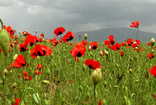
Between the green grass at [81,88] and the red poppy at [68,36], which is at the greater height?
the red poppy at [68,36]

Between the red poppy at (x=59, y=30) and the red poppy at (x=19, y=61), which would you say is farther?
the red poppy at (x=59, y=30)

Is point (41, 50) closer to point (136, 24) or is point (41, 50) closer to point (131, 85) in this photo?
point (131, 85)

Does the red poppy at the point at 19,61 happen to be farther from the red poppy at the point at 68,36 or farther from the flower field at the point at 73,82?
the red poppy at the point at 68,36

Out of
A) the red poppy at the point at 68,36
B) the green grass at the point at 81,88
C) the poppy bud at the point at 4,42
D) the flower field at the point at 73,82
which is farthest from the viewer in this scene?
the red poppy at the point at 68,36

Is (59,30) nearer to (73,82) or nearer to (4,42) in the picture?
(73,82)

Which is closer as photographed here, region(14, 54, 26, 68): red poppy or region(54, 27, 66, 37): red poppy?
region(14, 54, 26, 68): red poppy

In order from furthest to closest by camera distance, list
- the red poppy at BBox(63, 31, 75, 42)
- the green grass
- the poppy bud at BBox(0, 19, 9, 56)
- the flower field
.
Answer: the red poppy at BBox(63, 31, 75, 42), the green grass, the flower field, the poppy bud at BBox(0, 19, 9, 56)

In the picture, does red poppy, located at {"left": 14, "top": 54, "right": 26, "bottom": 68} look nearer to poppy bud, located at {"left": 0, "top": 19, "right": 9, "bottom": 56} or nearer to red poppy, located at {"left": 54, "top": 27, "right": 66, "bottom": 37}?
red poppy, located at {"left": 54, "top": 27, "right": 66, "bottom": 37}

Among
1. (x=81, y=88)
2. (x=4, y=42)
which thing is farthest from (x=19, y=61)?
(x=4, y=42)

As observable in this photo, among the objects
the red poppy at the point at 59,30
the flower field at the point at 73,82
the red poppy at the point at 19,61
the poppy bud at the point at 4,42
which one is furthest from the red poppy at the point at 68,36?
the poppy bud at the point at 4,42

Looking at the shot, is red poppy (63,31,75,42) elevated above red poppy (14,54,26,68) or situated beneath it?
elevated above

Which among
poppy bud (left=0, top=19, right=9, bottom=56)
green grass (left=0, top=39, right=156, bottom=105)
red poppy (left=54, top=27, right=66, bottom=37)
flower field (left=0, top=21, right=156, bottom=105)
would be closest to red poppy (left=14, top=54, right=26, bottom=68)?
flower field (left=0, top=21, right=156, bottom=105)

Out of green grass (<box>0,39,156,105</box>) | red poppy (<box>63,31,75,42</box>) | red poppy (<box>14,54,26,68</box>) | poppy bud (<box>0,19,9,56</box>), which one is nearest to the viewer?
poppy bud (<box>0,19,9,56</box>)

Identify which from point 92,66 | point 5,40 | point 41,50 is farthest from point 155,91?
point 5,40
